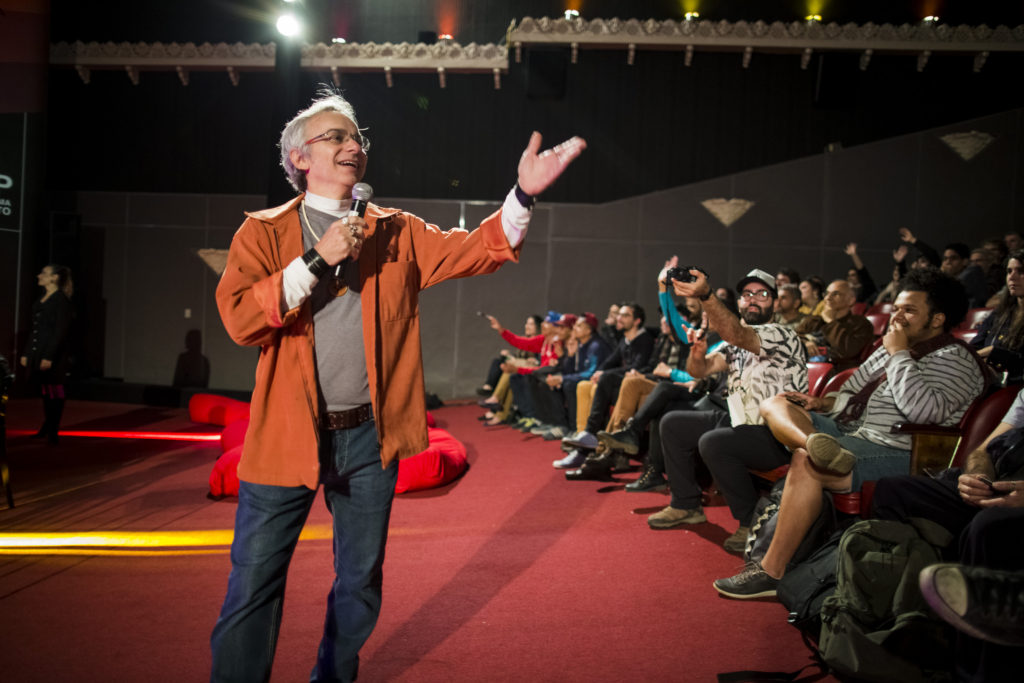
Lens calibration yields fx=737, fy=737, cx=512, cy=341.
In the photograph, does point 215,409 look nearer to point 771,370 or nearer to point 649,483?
point 649,483

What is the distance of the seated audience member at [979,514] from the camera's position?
152cm

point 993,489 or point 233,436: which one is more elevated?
point 993,489

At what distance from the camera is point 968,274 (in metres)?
5.67

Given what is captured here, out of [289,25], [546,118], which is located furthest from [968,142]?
[289,25]

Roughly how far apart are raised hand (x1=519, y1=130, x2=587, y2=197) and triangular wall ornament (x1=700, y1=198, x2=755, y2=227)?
7.70m

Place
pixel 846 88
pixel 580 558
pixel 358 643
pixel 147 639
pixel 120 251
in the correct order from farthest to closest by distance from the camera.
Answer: pixel 120 251
pixel 846 88
pixel 580 558
pixel 147 639
pixel 358 643

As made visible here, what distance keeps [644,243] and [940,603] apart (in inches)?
304

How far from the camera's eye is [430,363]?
30.4 feet

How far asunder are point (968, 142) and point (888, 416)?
7.24m

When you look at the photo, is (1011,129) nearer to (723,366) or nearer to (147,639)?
(723,366)

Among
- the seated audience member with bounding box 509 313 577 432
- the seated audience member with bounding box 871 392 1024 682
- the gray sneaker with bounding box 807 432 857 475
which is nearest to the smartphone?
the seated audience member with bounding box 871 392 1024 682

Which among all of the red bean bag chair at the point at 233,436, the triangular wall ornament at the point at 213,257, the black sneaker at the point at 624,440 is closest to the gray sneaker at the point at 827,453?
the black sneaker at the point at 624,440

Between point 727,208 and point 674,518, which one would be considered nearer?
point 674,518

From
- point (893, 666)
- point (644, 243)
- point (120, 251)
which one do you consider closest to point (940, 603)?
point (893, 666)
